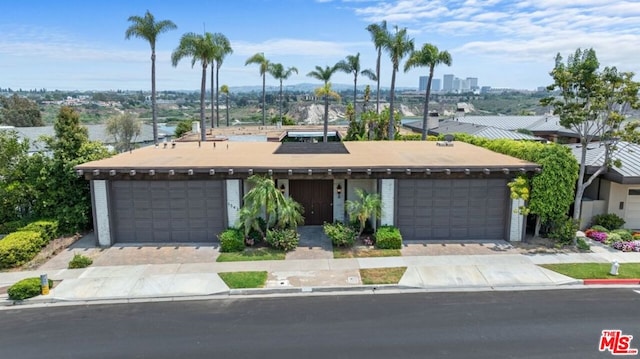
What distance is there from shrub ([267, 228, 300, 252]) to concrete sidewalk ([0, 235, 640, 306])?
1.48 feet

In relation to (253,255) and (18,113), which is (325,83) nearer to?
(253,255)

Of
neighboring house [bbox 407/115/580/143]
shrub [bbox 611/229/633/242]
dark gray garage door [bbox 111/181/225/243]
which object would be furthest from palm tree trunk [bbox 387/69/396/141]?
dark gray garage door [bbox 111/181/225/243]

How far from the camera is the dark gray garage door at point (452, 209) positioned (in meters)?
17.6

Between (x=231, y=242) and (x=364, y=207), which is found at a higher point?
(x=364, y=207)

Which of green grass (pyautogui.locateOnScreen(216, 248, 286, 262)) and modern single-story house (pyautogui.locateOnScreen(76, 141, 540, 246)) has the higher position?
modern single-story house (pyautogui.locateOnScreen(76, 141, 540, 246))

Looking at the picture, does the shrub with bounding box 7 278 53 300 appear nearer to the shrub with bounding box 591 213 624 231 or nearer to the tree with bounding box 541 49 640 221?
the tree with bounding box 541 49 640 221

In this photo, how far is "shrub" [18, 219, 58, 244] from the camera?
17156 mm

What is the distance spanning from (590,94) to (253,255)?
14436mm

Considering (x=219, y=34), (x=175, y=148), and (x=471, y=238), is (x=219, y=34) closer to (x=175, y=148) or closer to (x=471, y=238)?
(x=175, y=148)

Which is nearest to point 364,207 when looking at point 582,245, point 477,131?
point 582,245

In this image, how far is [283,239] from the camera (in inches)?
649

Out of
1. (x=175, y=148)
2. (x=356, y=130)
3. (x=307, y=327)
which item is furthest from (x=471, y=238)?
(x=356, y=130)

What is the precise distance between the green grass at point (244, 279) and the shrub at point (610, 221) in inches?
588

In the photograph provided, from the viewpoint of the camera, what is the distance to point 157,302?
12570mm
